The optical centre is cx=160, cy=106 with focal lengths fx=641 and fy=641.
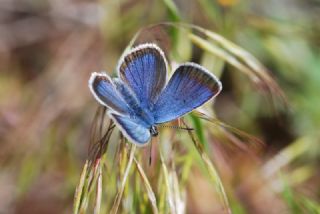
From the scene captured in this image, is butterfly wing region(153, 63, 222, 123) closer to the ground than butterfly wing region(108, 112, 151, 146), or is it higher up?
higher up

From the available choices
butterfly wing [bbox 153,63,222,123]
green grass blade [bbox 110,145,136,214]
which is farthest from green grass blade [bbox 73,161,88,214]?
butterfly wing [bbox 153,63,222,123]

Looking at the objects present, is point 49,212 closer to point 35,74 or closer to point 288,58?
point 35,74

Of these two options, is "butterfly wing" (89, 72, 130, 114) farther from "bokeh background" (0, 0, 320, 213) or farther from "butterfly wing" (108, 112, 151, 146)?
"bokeh background" (0, 0, 320, 213)

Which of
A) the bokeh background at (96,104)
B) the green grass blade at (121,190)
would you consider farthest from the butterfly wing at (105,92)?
the bokeh background at (96,104)

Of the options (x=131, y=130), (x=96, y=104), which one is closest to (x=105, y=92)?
(x=131, y=130)

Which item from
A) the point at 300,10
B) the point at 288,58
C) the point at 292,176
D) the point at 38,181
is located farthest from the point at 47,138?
the point at 300,10

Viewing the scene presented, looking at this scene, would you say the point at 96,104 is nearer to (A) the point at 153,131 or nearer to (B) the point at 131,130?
(A) the point at 153,131

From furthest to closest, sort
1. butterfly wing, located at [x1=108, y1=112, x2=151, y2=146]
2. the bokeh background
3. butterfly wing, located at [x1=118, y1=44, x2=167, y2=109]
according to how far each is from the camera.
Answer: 1. the bokeh background
2. butterfly wing, located at [x1=118, y1=44, x2=167, y2=109]
3. butterfly wing, located at [x1=108, y1=112, x2=151, y2=146]

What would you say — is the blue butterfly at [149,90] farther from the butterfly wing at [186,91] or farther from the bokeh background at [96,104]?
the bokeh background at [96,104]

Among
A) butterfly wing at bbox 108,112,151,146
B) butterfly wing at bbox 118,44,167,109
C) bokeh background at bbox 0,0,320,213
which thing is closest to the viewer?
butterfly wing at bbox 108,112,151,146
